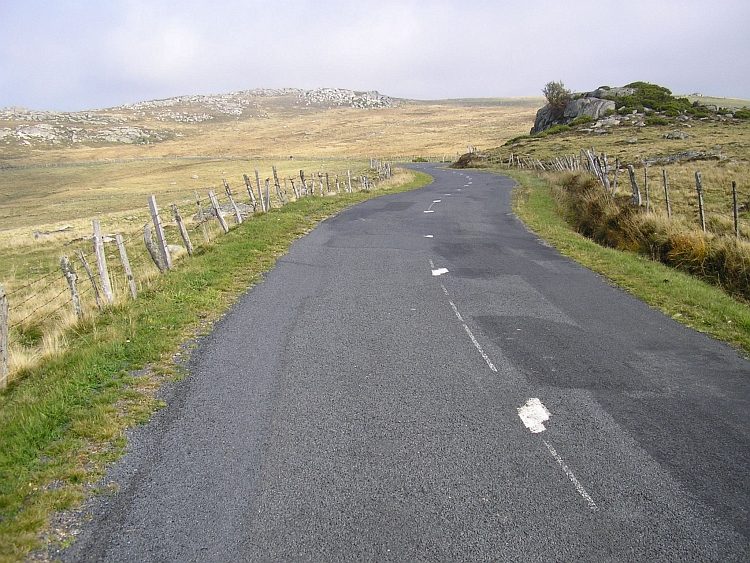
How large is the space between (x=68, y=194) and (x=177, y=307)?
51472 millimetres

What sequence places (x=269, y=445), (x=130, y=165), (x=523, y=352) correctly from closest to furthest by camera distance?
(x=269, y=445) → (x=523, y=352) → (x=130, y=165)

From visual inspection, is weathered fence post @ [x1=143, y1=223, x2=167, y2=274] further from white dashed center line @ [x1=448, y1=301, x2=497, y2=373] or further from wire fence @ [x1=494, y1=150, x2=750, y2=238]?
wire fence @ [x1=494, y1=150, x2=750, y2=238]

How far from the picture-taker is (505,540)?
391 cm

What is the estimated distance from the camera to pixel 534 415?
564 centimetres

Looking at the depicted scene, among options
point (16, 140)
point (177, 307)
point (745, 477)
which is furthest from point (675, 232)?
point (16, 140)

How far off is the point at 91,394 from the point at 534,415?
4.68 m

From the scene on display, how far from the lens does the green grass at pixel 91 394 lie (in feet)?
14.1

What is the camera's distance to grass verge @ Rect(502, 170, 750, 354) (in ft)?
27.3

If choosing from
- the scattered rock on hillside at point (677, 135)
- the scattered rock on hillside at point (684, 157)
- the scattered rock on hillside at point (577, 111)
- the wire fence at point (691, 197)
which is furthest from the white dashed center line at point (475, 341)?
the scattered rock on hillside at point (577, 111)

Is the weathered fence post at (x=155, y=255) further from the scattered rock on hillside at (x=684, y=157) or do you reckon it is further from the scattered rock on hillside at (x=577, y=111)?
the scattered rock on hillside at (x=577, y=111)

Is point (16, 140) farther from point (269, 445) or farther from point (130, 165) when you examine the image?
point (269, 445)

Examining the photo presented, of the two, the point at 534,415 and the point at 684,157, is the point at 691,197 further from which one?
the point at 534,415

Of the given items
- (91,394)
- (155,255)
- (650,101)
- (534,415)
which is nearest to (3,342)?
(91,394)

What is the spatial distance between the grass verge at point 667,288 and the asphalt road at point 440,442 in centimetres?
41
